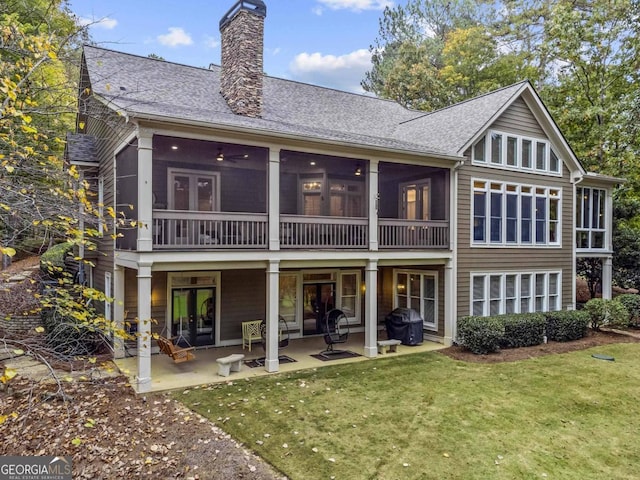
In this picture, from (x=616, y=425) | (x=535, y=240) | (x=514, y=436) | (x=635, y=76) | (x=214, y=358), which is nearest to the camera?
(x=514, y=436)

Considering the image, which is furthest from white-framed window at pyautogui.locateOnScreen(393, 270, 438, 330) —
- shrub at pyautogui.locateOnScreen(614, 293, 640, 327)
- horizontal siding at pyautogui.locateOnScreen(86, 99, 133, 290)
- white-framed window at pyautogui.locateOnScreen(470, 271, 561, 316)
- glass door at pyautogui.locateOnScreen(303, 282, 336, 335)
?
horizontal siding at pyautogui.locateOnScreen(86, 99, 133, 290)

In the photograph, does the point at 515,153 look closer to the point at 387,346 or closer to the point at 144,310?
the point at 387,346

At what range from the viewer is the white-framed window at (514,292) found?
13438mm

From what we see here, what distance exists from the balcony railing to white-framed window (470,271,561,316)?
6.80ft

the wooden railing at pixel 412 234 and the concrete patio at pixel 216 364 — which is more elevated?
the wooden railing at pixel 412 234

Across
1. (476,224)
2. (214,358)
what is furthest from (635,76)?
(214,358)

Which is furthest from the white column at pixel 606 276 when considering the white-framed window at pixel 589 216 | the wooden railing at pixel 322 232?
the wooden railing at pixel 322 232

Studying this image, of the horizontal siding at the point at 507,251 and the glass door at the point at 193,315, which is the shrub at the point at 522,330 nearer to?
the horizontal siding at the point at 507,251

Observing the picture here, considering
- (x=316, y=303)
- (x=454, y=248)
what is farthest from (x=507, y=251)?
(x=316, y=303)

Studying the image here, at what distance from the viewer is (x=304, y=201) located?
1382 cm

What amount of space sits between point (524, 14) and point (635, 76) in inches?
331

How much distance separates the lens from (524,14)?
2580 centimetres

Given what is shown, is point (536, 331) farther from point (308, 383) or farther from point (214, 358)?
point (214, 358)

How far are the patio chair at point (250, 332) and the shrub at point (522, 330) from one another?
289 inches
